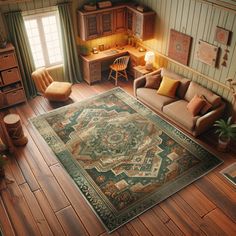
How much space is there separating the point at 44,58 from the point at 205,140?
15.9 ft

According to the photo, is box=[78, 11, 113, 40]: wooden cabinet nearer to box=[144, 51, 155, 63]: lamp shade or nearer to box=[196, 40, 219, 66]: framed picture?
box=[144, 51, 155, 63]: lamp shade

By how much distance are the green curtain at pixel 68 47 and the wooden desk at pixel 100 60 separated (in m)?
0.24

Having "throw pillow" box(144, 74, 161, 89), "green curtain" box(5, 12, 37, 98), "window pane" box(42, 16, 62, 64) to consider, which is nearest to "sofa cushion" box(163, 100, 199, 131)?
Answer: "throw pillow" box(144, 74, 161, 89)

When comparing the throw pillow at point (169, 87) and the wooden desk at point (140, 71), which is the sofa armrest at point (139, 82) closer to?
the wooden desk at point (140, 71)

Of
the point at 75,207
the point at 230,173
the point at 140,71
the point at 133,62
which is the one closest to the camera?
the point at 75,207

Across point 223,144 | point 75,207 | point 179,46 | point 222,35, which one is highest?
point 222,35

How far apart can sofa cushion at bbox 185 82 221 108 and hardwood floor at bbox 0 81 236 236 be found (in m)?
1.18

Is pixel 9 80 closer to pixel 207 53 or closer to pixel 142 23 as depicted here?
pixel 142 23

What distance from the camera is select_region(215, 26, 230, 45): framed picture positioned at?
597cm

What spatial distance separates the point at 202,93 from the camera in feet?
21.9

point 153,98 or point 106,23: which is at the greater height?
point 106,23

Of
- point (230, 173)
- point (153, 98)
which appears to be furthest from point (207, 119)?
point (153, 98)

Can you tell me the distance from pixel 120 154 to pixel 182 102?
6.79 ft

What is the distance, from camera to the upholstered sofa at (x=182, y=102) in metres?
6.34
